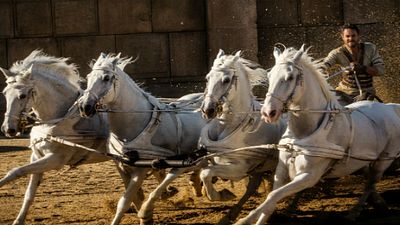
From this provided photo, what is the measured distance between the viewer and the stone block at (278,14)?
19062 millimetres

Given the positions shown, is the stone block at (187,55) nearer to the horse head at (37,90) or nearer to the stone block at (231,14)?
the stone block at (231,14)

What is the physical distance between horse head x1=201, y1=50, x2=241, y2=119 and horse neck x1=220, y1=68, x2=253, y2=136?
0.29 ft

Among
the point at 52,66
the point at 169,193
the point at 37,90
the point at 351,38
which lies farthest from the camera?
the point at 169,193

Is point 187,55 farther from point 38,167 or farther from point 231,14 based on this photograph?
point 38,167

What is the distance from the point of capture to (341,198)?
1146cm

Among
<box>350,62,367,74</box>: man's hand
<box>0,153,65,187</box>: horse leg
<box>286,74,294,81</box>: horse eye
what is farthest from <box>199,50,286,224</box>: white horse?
<box>0,153,65,187</box>: horse leg

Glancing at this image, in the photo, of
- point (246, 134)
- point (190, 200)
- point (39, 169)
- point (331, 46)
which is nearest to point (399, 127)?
point (246, 134)

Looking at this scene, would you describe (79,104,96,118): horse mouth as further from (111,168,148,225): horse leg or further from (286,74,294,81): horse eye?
(286,74,294,81): horse eye

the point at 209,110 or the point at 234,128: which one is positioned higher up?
the point at 209,110

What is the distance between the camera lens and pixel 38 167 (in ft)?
33.6

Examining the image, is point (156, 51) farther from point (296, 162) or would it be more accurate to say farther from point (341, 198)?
point (296, 162)

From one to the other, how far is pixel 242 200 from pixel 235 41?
8.92 m

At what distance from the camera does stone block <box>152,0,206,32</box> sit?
62.1 ft

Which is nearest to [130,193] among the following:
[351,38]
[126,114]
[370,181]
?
[126,114]
